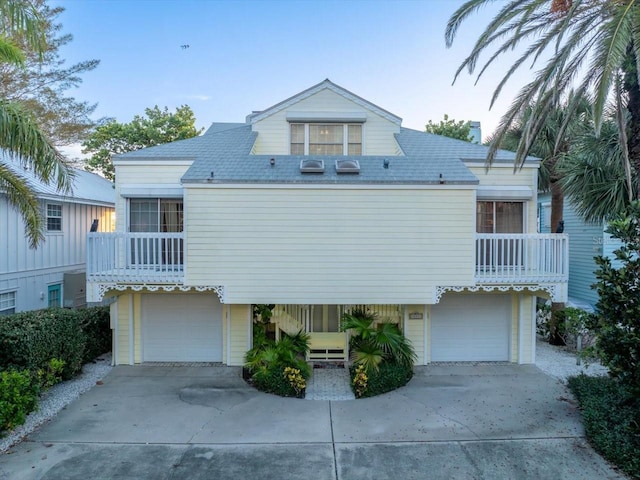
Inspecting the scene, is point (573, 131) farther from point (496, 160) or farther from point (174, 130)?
point (174, 130)

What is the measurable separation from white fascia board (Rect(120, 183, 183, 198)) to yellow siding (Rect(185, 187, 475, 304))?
6.56 ft

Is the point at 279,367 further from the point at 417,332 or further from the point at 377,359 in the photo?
the point at 417,332

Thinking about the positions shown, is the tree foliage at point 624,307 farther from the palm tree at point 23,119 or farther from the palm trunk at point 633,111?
the palm tree at point 23,119

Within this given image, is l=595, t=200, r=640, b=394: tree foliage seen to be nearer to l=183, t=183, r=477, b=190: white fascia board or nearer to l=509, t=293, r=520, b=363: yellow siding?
l=183, t=183, r=477, b=190: white fascia board

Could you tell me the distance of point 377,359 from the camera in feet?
29.1

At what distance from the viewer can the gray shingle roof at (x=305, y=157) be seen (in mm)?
8820

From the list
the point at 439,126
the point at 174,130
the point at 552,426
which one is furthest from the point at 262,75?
the point at 552,426

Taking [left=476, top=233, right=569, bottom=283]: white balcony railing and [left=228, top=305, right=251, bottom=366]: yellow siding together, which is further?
[left=228, top=305, right=251, bottom=366]: yellow siding


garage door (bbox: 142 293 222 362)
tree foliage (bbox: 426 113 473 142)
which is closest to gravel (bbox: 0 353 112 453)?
garage door (bbox: 142 293 222 362)

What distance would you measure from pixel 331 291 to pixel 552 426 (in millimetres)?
5088

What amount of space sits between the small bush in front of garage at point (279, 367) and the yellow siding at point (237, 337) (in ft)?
2.11

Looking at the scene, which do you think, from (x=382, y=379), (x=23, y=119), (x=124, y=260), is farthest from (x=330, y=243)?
(x=23, y=119)

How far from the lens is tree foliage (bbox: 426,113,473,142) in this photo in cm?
2430

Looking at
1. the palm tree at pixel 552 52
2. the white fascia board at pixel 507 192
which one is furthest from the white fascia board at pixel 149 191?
the white fascia board at pixel 507 192
